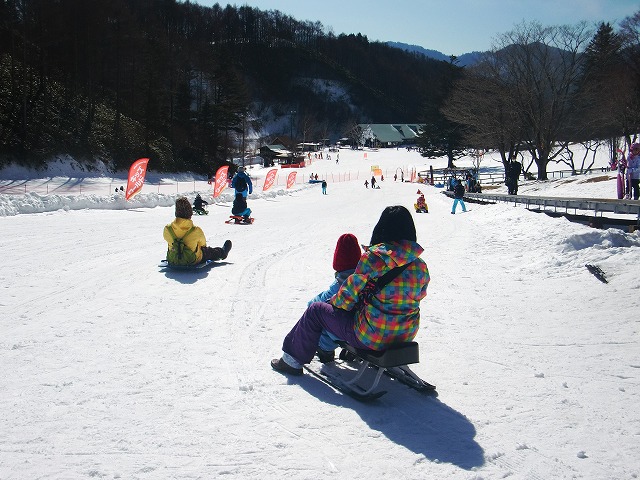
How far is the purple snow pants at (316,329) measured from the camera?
4.20 m

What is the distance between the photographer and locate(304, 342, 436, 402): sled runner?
3.99 m

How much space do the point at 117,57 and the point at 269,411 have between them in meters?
50.1

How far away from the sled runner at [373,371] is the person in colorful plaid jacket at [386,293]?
9cm

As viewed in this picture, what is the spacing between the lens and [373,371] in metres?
4.85

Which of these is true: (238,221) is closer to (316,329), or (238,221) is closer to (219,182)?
(219,182)

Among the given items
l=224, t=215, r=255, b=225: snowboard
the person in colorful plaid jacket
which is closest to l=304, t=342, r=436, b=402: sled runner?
the person in colorful plaid jacket

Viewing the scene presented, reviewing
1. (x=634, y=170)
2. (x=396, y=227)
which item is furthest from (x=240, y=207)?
(x=396, y=227)

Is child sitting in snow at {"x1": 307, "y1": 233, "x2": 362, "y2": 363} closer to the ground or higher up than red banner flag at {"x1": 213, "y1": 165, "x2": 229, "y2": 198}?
closer to the ground

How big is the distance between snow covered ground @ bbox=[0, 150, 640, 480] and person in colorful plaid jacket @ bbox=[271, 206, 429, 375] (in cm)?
58

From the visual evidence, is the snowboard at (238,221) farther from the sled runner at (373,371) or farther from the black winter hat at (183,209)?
the sled runner at (373,371)

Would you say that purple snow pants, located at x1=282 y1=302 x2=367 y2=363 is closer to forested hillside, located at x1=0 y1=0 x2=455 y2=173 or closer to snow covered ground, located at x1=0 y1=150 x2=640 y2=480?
snow covered ground, located at x1=0 y1=150 x2=640 y2=480

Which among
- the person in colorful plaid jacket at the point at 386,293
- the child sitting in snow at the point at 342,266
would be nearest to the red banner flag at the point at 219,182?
the child sitting in snow at the point at 342,266

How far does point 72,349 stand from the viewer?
502 centimetres

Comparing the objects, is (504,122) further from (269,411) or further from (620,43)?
(269,411)
